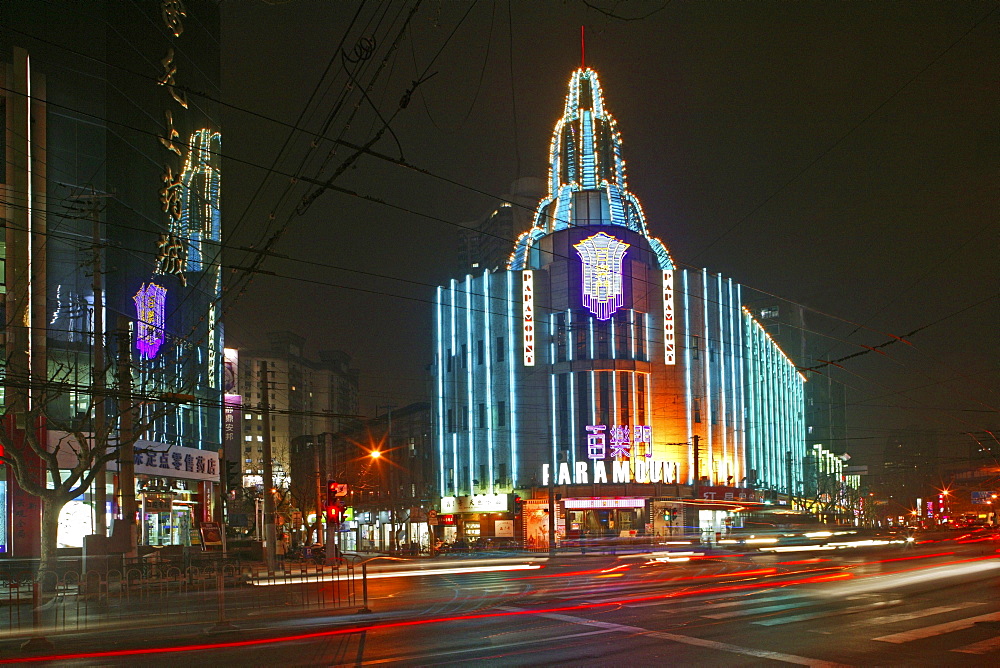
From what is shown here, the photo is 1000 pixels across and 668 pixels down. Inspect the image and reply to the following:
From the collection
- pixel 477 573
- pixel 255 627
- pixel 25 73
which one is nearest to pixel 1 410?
pixel 25 73

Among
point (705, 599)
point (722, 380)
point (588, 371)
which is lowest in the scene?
point (705, 599)

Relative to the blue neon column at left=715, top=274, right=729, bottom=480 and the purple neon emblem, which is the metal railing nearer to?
the purple neon emblem

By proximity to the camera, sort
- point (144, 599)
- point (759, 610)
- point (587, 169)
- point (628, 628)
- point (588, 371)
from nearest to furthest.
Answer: point (628, 628) < point (759, 610) < point (144, 599) < point (588, 371) < point (587, 169)

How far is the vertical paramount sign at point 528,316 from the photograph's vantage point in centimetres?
7231

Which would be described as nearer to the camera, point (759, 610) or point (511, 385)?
point (759, 610)

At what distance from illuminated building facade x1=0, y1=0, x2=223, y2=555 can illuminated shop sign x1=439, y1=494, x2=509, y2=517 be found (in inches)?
962

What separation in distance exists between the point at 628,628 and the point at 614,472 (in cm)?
5469

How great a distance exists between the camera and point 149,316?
4572 centimetres

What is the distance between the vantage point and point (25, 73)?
126 feet

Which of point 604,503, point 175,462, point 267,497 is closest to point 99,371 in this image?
point 267,497

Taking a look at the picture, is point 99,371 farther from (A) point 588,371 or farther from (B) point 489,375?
(B) point 489,375

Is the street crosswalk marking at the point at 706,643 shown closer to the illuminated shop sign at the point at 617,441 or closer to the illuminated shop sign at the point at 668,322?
the illuminated shop sign at the point at 617,441

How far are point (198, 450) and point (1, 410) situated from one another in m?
17.1

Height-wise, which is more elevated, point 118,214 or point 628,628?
point 118,214
